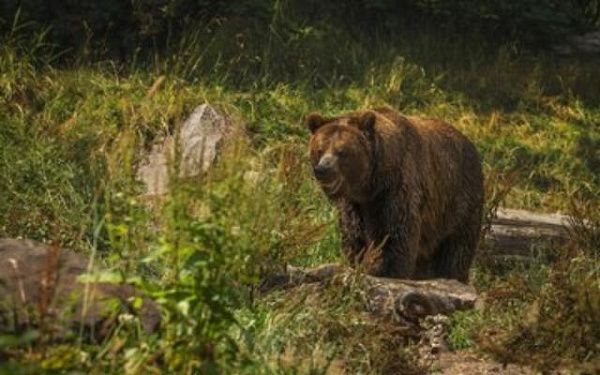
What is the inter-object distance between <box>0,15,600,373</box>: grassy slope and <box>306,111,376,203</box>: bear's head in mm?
250

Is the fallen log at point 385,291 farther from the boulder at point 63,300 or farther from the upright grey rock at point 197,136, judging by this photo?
the upright grey rock at point 197,136

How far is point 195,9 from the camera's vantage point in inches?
528

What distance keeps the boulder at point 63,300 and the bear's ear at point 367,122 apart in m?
2.66

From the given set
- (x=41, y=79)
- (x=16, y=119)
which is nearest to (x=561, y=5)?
(x=41, y=79)

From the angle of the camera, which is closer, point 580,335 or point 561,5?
point 580,335

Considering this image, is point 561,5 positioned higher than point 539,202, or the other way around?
point 561,5

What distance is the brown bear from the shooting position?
283 inches

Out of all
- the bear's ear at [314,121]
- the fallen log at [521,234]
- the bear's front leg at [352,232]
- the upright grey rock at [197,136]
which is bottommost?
the fallen log at [521,234]

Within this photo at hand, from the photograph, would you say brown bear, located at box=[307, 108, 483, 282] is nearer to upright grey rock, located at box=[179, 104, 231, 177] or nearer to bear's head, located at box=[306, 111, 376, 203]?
bear's head, located at box=[306, 111, 376, 203]

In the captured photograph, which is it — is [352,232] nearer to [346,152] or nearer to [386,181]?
[386,181]

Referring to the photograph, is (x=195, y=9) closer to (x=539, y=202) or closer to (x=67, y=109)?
(x=67, y=109)

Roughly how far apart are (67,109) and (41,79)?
28.5 inches

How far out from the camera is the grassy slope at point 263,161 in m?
4.61

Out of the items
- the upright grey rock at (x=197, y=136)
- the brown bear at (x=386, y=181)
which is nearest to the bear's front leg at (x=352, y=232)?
the brown bear at (x=386, y=181)
